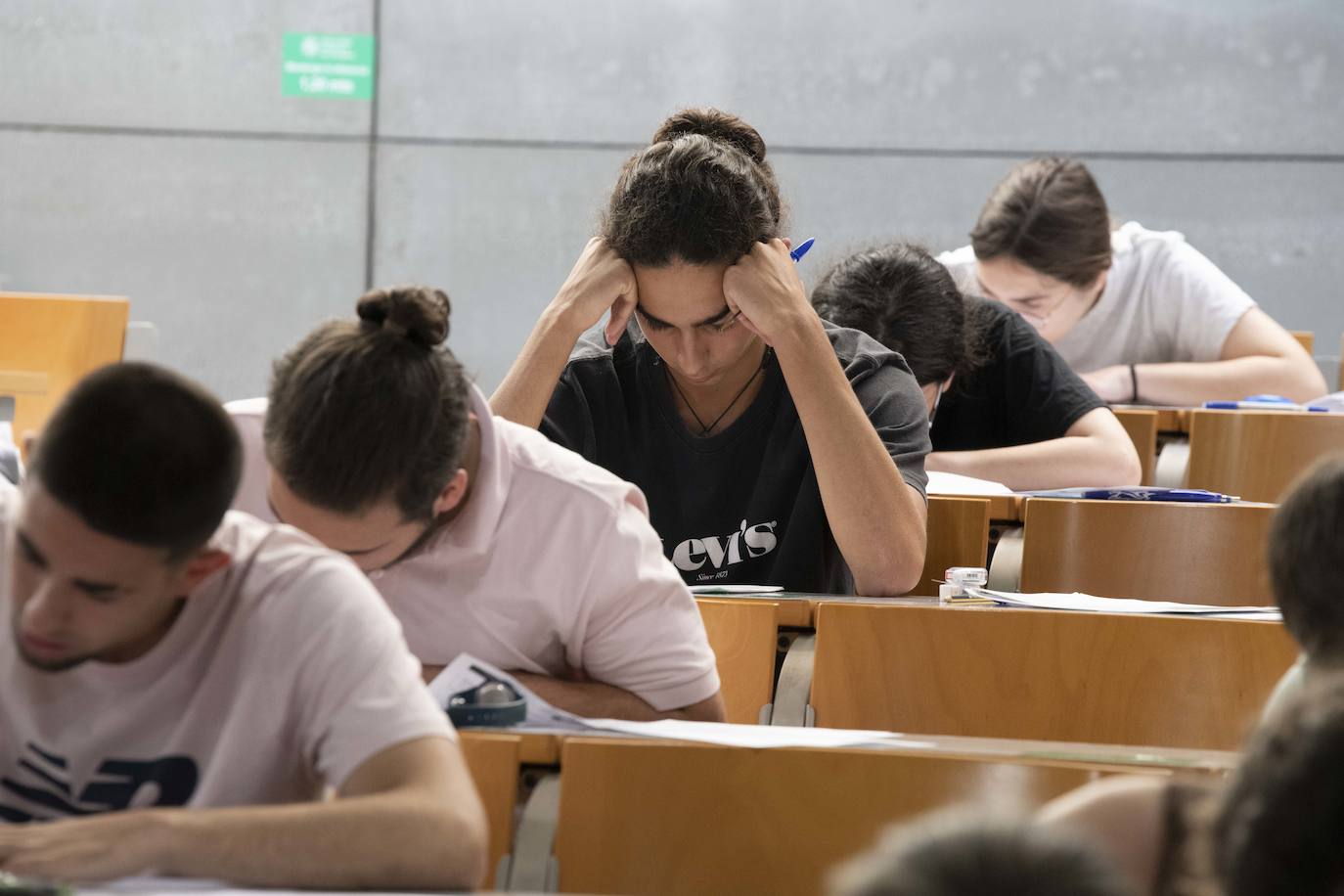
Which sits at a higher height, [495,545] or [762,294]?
[762,294]

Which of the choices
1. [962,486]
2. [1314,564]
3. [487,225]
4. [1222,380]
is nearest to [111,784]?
[1314,564]

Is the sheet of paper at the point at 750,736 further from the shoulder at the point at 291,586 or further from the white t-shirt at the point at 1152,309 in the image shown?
the white t-shirt at the point at 1152,309

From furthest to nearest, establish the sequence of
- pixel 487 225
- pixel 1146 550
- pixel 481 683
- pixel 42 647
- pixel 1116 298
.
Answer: pixel 487 225 → pixel 1116 298 → pixel 1146 550 → pixel 481 683 → pixel 42 647

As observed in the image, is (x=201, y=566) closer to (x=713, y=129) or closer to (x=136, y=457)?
(x=136, y=457)

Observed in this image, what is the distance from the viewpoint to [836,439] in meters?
2.22

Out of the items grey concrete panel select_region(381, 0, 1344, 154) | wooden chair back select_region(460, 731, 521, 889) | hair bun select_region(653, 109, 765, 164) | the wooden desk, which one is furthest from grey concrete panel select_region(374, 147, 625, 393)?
wooden chair back select_region(460, 731, 521, 889)

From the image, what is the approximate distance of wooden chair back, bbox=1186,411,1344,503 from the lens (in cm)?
331

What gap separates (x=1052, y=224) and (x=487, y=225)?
296cm

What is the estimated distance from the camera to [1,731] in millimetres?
1252

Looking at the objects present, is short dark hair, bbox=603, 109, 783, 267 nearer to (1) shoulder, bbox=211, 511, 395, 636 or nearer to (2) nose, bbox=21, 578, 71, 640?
(1) shoulder, bbox=211, 511, 395, 636

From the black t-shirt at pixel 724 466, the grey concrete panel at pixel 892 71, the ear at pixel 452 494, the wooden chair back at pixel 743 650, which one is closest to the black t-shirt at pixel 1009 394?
the black t-shirt at pixel 724 466

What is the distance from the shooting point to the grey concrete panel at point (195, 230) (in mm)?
6031

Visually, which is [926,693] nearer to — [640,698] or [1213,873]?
[640,698]

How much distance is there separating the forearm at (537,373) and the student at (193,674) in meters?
1.06
